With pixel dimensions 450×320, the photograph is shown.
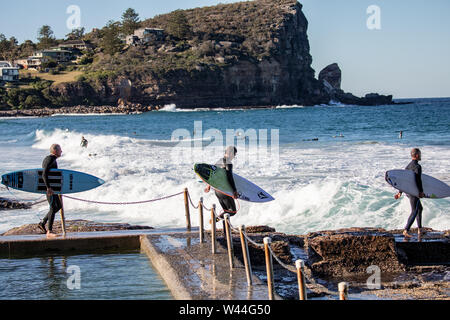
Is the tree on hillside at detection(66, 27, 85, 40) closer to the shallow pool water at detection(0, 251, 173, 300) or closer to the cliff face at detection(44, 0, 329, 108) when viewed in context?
the cliff face at detection(44, 0, 329, 108)

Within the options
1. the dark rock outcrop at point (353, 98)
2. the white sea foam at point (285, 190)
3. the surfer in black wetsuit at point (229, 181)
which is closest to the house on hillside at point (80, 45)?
the dark rock outcrop at point (353, 98)

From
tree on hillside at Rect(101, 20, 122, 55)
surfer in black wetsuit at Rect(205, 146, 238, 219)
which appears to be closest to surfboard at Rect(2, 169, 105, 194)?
surfer in black wetsuit at Rect(205, 146, 238, 219)

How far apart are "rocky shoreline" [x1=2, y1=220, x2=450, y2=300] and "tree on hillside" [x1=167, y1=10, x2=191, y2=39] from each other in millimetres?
149319

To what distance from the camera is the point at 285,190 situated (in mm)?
17000

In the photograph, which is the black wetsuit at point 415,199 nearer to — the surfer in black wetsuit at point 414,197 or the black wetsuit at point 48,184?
the surfer in black wetsuit at point 414,197

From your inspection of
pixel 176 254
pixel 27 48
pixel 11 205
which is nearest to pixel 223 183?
pixel 176 254

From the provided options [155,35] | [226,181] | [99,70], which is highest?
[155,35]

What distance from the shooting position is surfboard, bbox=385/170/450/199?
941cm

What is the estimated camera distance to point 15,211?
1473 cm

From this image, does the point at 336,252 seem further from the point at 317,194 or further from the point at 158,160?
the point at 158,160

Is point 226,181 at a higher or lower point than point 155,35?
lower

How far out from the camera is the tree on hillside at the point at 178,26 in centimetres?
15250

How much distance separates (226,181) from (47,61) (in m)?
144
